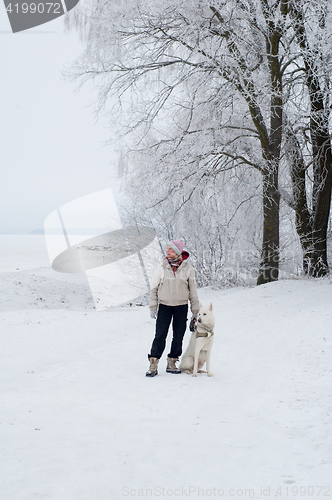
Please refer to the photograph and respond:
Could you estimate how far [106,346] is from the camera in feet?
24.4

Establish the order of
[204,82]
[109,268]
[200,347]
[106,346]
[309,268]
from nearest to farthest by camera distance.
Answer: [200,347] < [106,346] < [204,82] < [309,268] < [109,268]

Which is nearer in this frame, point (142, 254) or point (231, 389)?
point (231, 389)

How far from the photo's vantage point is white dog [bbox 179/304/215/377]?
495 cm

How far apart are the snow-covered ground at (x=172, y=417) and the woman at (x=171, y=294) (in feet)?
1.69

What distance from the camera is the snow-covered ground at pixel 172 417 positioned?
2.61 metres

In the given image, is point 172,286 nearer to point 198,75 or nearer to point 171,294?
point 171,294

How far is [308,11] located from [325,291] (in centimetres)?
645

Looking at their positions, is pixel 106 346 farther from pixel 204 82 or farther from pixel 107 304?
pixel 107 304

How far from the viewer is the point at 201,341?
4973mm

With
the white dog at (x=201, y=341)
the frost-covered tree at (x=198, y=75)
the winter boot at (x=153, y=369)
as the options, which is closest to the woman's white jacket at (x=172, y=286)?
the white dog at (x=201, y=341)

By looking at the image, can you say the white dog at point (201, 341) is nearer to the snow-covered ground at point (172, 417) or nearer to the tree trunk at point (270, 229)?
the snow-covered ground at point (172, 417)

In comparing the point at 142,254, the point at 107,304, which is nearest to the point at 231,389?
the point at 107,304

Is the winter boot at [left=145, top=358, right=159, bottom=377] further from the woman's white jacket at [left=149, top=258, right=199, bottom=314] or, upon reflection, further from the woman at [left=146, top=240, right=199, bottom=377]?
the woman's white jacket at [left=149, top=258, right=199, bottom=314]

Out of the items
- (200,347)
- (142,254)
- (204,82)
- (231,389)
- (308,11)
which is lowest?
(142,254)
